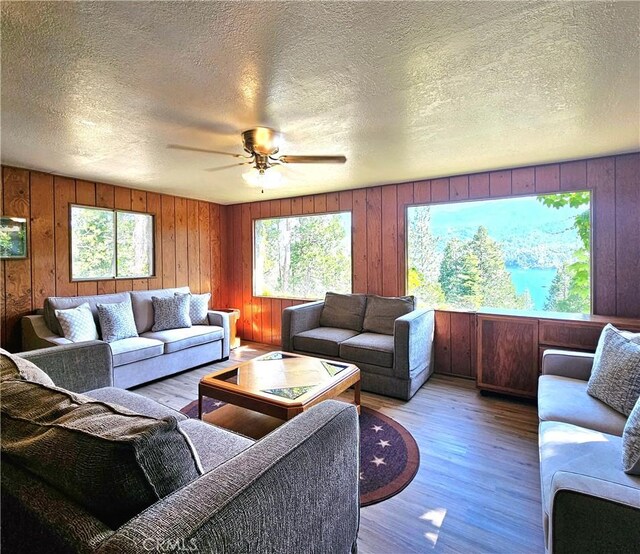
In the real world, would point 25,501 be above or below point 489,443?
above

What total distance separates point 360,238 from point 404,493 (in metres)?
3.01

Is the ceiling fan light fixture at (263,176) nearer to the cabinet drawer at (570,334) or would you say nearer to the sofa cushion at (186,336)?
the sofa cushion at (186,336)

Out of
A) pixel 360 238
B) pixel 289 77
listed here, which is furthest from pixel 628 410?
pixel 360 238

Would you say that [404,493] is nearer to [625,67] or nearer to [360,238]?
[625,67]

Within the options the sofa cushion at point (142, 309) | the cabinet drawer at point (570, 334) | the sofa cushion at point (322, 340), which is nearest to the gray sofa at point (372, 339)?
the sofa cushion at point (322, 340)

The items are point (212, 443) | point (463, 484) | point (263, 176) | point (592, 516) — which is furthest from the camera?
point (263, 176)

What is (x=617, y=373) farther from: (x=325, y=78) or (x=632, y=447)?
(x=325, y=78)

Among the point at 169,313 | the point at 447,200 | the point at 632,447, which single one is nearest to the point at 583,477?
the point at 632,447

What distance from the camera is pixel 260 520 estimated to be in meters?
0.82

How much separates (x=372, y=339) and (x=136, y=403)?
224 cm

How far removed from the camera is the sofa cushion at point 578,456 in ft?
4.05

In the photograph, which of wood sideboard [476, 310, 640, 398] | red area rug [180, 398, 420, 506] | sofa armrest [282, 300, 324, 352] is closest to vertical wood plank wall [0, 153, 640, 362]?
wood sideboard [476, 310, 640, 398]

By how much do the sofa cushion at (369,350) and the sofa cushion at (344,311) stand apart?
0.46 metres

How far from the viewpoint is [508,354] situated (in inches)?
120
